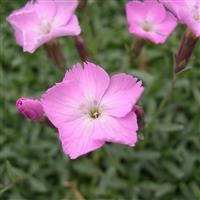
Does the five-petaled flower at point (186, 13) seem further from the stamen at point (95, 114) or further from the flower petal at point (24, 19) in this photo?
the flower petal at point (24, 19)

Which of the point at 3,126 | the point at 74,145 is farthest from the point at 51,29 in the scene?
the point at 3,126

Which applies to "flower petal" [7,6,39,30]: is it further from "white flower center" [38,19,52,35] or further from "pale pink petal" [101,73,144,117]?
"pale pink petal" [101,73,144,117]

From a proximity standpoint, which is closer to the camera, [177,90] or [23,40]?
[23,40]

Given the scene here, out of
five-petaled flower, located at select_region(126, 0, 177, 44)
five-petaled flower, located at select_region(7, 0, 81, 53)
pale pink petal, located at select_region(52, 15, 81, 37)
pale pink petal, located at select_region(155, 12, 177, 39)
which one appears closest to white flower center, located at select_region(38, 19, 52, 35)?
five-petaled flower, located at select_region(7, 0, 81, 53)

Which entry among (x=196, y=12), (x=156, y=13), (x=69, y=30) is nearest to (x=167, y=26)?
(x=156, y=13)

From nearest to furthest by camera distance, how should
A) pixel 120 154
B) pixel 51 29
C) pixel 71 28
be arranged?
pixel 71 28
pixel 51 29
pixel 120 154

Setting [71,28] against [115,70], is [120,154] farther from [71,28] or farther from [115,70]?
[71,28]

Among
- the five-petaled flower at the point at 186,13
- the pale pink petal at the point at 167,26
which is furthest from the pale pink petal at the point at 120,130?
the pale pink petal at the point at 167,26

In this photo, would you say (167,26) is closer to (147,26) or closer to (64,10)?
(147,26)
